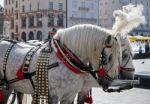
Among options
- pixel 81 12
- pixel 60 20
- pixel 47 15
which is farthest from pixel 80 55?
pixel 81 12

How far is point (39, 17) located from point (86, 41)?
6231 centimetres

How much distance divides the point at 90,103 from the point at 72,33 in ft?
3.98

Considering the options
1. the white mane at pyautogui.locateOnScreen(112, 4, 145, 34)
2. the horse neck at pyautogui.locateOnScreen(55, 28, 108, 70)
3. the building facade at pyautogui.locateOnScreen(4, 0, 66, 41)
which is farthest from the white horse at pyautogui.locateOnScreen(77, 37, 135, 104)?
the building facade at pyautogui.locateOnScreen(4, 0, 66, 41)

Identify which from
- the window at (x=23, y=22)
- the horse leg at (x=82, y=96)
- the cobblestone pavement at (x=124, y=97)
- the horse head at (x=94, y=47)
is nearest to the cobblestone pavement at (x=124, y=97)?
the cobblestone pavement at (x=124, y=97)

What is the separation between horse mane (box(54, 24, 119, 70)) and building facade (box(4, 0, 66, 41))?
193ft

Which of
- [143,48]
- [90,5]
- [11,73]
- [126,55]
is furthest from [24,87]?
[90,5]

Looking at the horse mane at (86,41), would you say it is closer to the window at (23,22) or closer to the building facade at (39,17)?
the building facade at (39,17)

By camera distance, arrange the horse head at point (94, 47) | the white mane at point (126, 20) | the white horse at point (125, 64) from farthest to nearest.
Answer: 1. the white horse at point (125, 64)
2. the white mane at point (126, 20)
3. the horse head at point (94, 47)

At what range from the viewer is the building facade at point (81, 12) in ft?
220

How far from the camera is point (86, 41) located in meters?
4.42

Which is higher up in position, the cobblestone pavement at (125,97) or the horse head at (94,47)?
the horse head at (94,47)

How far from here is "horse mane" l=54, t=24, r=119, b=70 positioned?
14.5ft

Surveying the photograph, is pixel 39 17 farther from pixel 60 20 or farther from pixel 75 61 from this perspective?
pixel 75 61

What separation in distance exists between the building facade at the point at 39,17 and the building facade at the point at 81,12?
43.6 inches
